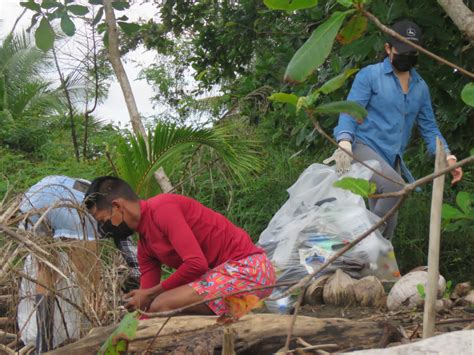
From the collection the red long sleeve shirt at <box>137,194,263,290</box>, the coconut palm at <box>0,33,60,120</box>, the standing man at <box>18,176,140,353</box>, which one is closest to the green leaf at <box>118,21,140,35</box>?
the standing man at <box>18,176,140,353</box>

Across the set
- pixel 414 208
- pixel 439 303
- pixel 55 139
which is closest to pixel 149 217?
pixel 439 303

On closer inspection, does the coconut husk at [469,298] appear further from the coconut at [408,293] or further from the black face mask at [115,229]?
the black face mask at [115,229]

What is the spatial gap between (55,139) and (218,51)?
615 cm

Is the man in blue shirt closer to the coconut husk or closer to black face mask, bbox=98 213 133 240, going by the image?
the coconut husk

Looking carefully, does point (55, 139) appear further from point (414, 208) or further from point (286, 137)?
point (414, 208)

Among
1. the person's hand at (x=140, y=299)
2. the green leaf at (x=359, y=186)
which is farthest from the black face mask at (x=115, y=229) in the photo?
the green leaf at (x=359, y=186)

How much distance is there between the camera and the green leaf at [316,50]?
145cm

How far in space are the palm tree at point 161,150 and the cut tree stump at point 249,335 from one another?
8.51ft

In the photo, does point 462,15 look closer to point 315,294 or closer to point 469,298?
point 469,298

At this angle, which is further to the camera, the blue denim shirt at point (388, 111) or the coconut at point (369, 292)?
the blue denim shirt at point (388, 111)

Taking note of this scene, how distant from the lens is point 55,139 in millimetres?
12195

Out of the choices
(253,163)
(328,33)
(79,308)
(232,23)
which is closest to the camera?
(328,33)

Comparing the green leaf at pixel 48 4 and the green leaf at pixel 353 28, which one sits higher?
the green leaf at pixel 48 4

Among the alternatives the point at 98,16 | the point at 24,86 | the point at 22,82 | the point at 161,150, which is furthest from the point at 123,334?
the point at 22,82
